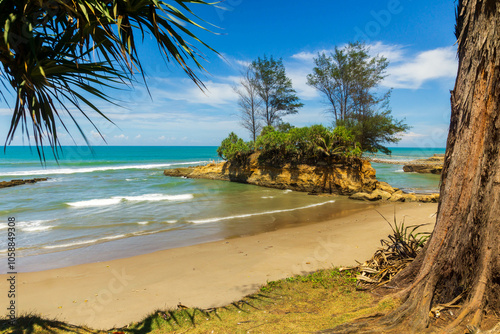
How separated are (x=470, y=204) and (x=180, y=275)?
16.6ft

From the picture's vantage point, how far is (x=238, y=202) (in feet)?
49.6

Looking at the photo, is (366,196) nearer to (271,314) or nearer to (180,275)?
(180,275)

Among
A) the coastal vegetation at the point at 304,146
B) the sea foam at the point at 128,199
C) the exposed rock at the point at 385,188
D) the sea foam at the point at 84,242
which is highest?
the coastal vegetation at the point at 304,146

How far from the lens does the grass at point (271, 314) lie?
9.43 ft

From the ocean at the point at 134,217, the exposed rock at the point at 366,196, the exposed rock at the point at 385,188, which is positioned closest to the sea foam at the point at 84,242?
the ocean at the point at 134,217

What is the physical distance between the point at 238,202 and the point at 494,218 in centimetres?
1287

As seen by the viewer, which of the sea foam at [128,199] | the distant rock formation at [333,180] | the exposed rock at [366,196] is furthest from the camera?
the distant rock formation at [333,180]

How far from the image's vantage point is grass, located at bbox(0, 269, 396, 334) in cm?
288

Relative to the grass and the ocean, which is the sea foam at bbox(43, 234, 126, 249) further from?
the grass

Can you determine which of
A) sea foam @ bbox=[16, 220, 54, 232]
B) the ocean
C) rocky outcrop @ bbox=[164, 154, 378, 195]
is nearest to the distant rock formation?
rocky outcrop @ bbox=[164, 154, 378, 195]

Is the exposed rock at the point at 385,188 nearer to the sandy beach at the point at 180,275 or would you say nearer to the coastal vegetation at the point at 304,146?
the coastal vegetation at the point at 304,146

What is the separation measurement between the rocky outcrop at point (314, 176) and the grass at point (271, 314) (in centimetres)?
1419

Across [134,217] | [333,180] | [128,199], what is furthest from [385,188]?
[128,199]

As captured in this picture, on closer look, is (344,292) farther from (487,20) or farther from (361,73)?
(361,73)
